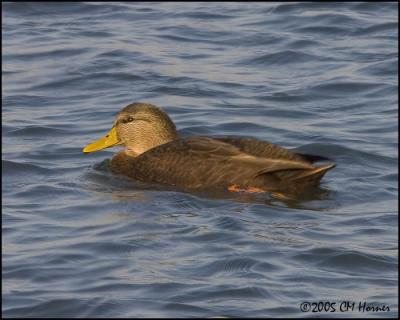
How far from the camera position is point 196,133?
1430 centimetres

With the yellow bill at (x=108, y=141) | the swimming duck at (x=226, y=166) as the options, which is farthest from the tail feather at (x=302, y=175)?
the yellow bill at (x=108, y=141)

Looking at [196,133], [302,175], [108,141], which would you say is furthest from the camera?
[196,133]

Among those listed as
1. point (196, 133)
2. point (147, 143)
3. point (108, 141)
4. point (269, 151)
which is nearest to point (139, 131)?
point (147, 143)

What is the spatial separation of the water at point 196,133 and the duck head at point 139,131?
0.94 feet

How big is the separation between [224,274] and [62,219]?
6.61 ft

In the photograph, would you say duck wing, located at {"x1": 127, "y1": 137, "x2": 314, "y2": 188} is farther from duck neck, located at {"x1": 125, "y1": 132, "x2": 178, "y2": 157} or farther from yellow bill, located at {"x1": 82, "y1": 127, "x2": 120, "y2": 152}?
yellow bill, located at {"x1": 82, "y1": 127, "x2": 120, "y2": 152}

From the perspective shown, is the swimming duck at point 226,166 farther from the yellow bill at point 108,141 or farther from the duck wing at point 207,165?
the yellow bill at point 108,141

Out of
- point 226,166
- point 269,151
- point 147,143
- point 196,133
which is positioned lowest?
point 196,133

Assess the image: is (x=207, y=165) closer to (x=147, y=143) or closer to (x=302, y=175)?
(x=302, y=175)

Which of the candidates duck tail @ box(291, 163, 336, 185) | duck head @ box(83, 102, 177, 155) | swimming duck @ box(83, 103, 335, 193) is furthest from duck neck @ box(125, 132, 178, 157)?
duck tail @ box(291, 163, 336, 185)

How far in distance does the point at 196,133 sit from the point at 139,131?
4.37 ft

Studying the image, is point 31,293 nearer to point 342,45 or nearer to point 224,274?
point 224,274

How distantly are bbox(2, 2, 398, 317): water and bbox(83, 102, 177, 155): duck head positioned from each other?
287 mm

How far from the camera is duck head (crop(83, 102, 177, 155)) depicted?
42.8 feet
